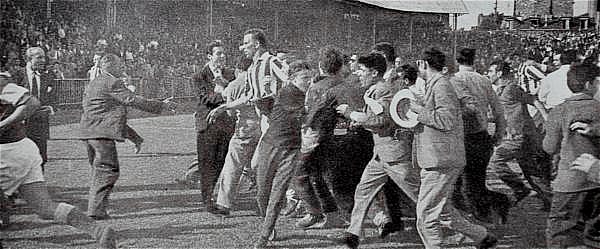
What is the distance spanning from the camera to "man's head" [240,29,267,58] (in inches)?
157

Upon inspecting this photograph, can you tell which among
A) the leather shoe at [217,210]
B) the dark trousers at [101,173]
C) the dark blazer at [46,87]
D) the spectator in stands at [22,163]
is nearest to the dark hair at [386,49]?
the leather shoe at [217,210]

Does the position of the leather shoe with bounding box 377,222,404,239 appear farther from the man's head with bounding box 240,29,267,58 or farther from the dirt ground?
the man's head with bounding box 240,29,267,58

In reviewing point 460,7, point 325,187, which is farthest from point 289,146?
point 460,7

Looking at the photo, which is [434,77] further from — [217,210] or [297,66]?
[217,210]

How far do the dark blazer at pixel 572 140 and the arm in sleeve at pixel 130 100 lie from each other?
208 centimetres

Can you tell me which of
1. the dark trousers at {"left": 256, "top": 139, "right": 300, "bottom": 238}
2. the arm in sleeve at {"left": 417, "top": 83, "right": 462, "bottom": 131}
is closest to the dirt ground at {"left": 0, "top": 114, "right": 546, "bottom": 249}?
the dark trousers at {"left": 256, "top": 139, "right": 300, "bottom": 238}

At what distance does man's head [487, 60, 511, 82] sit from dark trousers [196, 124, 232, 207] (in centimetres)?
162

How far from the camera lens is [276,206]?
139 inches

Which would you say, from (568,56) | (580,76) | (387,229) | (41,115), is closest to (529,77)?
(568,56)

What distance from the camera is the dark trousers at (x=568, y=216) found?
314cm

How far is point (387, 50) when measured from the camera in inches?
151

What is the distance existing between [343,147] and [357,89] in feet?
1.44

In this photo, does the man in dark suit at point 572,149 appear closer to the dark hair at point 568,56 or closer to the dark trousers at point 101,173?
the dark hair at point 568,56

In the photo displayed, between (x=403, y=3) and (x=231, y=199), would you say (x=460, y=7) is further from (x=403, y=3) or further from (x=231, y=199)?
(x=231, y=199)
